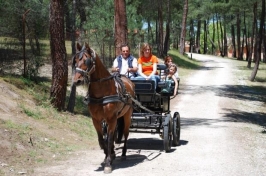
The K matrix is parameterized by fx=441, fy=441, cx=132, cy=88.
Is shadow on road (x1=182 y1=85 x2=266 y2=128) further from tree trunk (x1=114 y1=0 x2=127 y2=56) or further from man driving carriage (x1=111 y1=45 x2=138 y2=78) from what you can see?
man driving carriage (x1=111 y1=45 x2=138 y2=78)

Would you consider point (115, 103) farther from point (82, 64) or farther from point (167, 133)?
point (167, 133)

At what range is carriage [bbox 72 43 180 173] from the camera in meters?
8.20

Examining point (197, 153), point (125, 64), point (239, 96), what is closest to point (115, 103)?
point (125, 64)

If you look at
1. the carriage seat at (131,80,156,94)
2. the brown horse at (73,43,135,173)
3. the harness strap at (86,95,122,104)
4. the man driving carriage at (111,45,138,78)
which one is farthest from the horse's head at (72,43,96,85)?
the carriage seat at (131,80,156,94)

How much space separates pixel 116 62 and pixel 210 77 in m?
26.9

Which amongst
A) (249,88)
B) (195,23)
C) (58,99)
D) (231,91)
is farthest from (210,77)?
(195,23)

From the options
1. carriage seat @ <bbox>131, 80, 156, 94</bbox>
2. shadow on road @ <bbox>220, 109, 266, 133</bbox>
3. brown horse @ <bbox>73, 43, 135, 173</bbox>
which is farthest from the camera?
shadow on road @ <bbox>220, 109, 266, 133</bbox>

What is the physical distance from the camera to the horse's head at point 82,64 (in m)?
7.89

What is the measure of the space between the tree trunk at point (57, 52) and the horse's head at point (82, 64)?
5892 millimetres

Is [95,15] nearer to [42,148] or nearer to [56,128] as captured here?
[56,128]

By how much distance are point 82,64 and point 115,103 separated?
116 centimetres

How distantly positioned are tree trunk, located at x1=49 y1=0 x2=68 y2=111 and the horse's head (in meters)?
5.89

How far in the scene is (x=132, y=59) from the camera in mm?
10555

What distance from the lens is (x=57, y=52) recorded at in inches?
552
